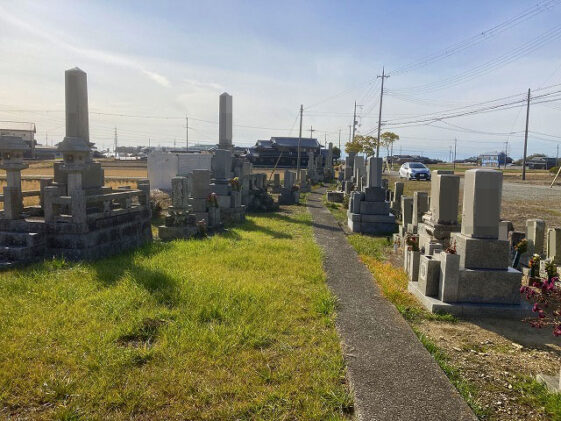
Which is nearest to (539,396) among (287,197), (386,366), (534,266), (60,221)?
(386,366)

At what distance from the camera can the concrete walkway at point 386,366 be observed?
3014mm

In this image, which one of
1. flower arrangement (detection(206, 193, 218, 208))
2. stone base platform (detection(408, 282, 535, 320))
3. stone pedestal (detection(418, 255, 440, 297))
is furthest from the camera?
flower arrangement (detection(206, 193, 218, 208))

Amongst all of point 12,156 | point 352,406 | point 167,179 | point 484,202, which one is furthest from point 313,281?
point 167,179

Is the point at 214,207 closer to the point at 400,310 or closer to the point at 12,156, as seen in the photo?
the point at 12,156

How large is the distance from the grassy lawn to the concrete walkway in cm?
17

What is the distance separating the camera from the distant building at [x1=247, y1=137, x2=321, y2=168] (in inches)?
2223

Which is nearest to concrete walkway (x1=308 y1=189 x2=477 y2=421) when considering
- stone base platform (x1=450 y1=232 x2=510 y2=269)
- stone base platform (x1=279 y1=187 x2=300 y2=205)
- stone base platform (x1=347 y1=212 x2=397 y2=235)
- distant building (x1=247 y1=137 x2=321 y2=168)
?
stone base platform (x1=450 y1=232 x2=510 y2=269)

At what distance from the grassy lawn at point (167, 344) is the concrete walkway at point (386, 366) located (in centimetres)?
17

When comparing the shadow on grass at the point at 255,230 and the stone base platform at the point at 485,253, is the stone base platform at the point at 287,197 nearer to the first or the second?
the shadow on grass at the point at 255,230

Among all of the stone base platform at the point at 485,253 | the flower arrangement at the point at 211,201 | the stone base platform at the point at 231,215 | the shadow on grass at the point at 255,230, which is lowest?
the shadow on grass at the point at 255,230

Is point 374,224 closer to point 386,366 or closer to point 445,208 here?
point 445,208

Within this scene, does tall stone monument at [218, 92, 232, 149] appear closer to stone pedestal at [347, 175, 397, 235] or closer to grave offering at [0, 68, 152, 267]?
stone pedestal at [347, 175, 397, 235]

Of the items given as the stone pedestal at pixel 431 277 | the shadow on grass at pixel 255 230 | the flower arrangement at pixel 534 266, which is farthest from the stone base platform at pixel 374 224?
the stone pedestal at pixel 431 277

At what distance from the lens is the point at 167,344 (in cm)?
386
